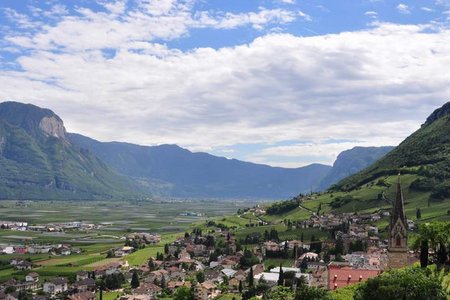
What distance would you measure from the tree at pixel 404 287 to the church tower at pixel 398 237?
23.6 metres

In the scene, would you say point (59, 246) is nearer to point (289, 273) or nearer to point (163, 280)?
point (163, 280)

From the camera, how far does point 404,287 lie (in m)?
51.0

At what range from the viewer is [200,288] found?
114 metres

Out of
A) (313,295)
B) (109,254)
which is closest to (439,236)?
(313,295)

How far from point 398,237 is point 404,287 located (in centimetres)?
2679

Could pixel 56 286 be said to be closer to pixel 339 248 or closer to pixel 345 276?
pixel 339 248

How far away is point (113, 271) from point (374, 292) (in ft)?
344

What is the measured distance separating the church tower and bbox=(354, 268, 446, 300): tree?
23.6 m

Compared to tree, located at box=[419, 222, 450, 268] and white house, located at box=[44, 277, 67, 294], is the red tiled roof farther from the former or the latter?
white house, located at box=[44, 277, 67, 294]

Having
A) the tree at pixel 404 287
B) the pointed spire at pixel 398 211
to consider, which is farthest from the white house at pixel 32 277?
the tree at pixel 404 287

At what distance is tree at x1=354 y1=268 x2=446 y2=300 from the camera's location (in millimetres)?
49812

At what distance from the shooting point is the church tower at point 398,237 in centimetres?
7631

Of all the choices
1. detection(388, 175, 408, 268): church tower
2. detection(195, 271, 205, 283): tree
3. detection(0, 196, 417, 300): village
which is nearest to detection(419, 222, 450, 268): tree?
detection(388, 175, 408, 268): church tower

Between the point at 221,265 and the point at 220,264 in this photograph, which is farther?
the point at 220,264
